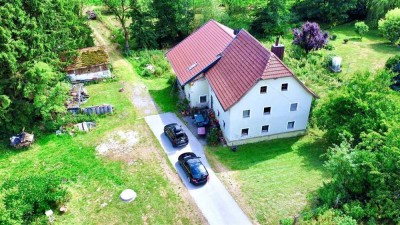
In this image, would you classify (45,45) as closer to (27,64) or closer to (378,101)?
(27,64)

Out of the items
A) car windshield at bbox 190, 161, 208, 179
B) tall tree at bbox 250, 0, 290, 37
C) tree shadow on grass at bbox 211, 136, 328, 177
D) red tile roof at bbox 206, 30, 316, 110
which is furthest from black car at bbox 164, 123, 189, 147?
tall tree at bbox 250, 0, 290, 37

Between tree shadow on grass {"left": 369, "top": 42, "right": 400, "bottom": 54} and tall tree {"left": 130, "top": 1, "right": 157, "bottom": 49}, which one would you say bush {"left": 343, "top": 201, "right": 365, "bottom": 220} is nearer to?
tree shadow on grass {"left": 369, "top": 42, "right": 400, "bottom": 54}

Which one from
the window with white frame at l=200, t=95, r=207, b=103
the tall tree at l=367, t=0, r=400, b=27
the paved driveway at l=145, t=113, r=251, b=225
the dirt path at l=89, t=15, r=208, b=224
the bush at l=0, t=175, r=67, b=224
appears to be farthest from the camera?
the tall tree at l=367, t=0, r=400, b=27

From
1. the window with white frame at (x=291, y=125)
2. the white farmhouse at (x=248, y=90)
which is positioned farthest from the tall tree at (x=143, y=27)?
the window with white frame at (x=291, y=125)

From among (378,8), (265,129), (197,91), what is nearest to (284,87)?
(265,129)

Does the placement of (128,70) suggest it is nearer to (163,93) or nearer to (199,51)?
(163,93)

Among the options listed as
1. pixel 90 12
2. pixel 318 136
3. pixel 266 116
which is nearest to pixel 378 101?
pixel 318 136

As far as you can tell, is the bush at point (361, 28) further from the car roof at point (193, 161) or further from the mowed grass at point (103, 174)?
the car roof at point (193, 161)
